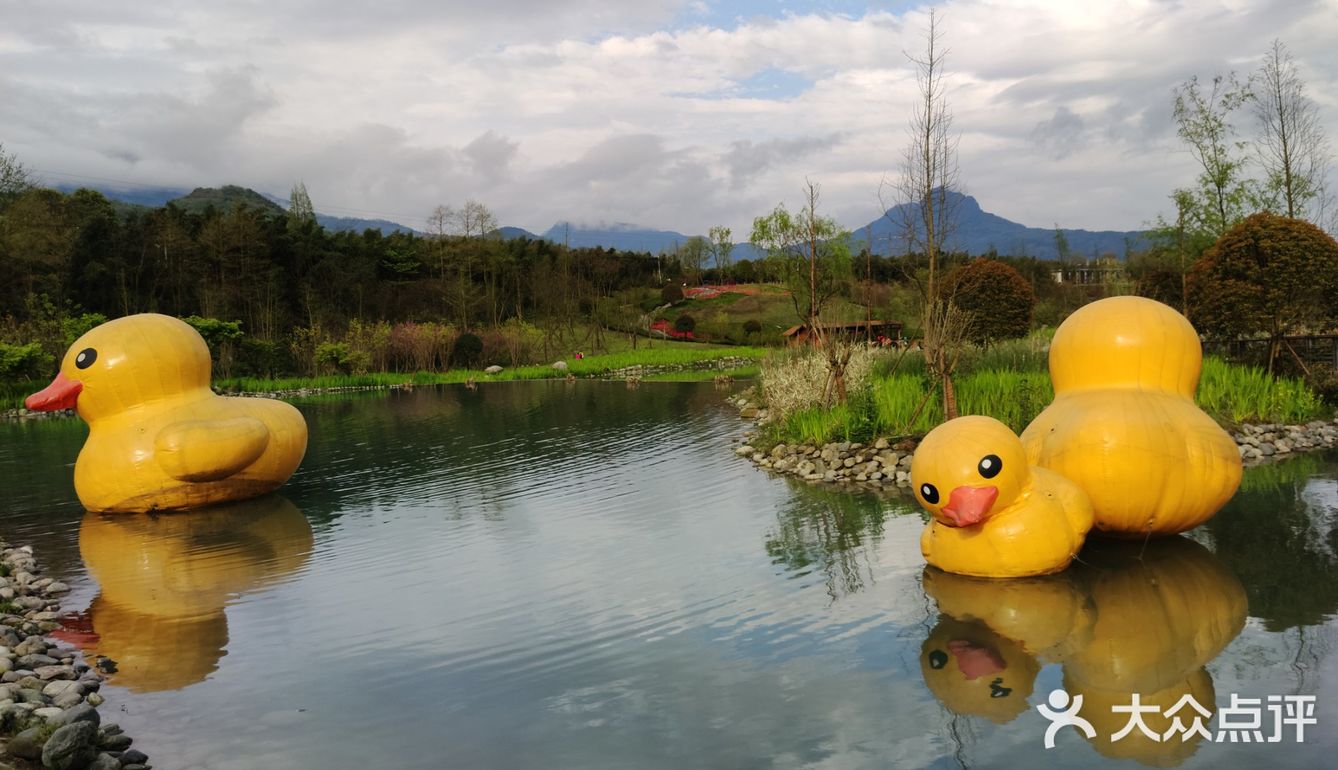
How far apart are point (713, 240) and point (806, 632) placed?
63780mm

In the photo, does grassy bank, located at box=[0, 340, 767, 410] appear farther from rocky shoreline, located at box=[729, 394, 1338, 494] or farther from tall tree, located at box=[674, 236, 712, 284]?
tall tree, located at box=[674, 236, 712, 284]

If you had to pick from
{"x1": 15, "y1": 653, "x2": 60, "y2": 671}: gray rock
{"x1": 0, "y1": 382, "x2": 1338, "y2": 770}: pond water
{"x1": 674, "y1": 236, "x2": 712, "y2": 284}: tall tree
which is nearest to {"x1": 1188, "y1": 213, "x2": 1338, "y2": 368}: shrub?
{"x1": 0, "y1": 382, "x2": 1338, "y2": 770}: pond water

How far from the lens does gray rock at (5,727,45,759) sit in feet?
13.7

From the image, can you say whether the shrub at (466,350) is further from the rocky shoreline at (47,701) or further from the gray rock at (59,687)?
the gray rock at (59,687)

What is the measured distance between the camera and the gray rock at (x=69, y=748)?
159 inches

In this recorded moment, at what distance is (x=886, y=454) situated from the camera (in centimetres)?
1129

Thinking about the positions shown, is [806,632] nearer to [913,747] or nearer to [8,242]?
[913,747]

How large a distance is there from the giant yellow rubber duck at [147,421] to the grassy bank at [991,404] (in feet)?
23.2

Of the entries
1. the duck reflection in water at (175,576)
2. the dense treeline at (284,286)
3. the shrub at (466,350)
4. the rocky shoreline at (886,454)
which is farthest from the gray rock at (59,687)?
the shrub at (466,350)

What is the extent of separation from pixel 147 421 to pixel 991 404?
33.0ft

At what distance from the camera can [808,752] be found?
14.1 ft

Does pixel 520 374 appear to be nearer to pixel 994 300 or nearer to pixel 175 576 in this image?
pixel 994 300

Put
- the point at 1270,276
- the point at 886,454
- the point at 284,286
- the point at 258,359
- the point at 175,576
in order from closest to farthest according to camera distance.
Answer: the point at 175,576 → the point at 886,454 → the point at 1270,276 → the point at 258,359 → the point at 284,286

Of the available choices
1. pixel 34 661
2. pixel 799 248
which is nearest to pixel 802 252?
pixel 799 248
